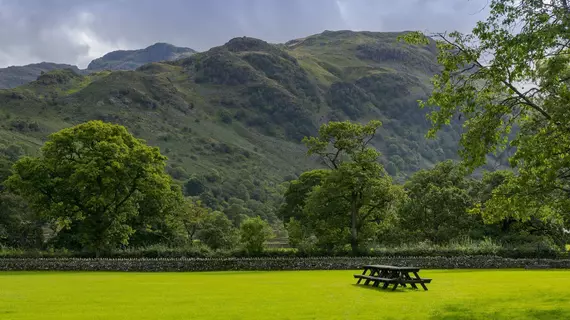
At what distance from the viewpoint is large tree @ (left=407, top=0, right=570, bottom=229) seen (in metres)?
14.9

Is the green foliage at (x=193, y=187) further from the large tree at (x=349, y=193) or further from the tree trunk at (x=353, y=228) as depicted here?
the tree trunk at (x=353, y=228)

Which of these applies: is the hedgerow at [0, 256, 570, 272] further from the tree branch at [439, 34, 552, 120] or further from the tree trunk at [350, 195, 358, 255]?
the tree branch at [439, 34, 552, 120]

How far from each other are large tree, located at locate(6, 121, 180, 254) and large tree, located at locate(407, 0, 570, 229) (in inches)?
1592

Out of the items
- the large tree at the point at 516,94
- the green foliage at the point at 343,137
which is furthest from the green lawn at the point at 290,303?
the green foliage at the point at 343,137

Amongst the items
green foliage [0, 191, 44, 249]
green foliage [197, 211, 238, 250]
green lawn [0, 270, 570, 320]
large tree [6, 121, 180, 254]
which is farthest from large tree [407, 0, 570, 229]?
green foliage [0, 191, 44, 249]

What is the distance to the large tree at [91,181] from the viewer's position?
51.3 m

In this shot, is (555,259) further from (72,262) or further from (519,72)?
(72,262)

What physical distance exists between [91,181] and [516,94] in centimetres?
4476

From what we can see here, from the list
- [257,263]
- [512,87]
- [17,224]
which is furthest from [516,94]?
[17,224]

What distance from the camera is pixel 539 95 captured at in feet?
56.1

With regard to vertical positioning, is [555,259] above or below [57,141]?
below

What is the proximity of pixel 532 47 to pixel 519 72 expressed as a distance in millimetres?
1260

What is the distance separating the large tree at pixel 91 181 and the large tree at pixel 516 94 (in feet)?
133

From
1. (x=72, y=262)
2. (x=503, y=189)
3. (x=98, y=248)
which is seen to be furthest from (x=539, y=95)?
(x=98, y=248)
